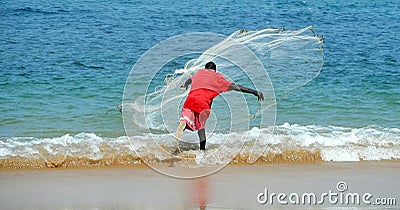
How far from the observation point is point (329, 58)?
A: 16031mm

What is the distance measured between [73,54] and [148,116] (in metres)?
7.07

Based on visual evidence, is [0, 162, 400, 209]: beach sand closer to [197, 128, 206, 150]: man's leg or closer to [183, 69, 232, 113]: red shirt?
[197, 128, 206, 150]: man's leg

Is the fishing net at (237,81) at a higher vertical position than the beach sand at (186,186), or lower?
higher

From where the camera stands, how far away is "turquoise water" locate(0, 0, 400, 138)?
1170cm

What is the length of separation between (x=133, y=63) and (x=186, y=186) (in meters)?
8.04

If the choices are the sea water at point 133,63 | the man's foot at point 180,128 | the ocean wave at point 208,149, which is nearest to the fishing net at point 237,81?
the ocean wave at point 208,149

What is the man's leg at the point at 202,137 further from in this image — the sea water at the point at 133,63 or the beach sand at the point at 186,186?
the sea water at the point at 133,63

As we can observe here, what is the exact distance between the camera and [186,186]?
785 cm

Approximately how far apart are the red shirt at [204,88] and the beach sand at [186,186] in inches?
36.2

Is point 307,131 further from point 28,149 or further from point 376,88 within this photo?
point 28,149

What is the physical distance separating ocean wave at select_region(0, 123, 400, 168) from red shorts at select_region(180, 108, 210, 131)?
616 millimetres

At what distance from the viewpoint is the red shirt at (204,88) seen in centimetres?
828

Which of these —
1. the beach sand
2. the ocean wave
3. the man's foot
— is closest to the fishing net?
the ocean wave

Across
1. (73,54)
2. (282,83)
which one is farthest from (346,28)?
(282,83)
